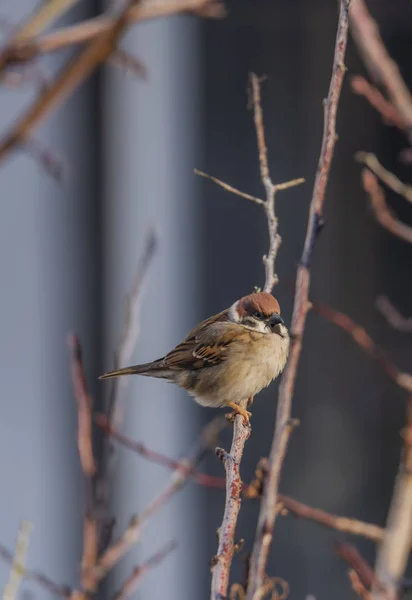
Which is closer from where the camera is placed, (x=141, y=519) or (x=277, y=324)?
(x=141, y=519)

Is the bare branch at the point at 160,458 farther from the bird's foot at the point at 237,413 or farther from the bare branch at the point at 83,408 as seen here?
the bird's foot at the point at 237,413

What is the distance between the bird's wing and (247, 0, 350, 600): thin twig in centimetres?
122

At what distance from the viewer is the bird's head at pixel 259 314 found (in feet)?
6.32

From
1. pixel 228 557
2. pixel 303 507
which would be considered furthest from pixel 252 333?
pixel 303 507

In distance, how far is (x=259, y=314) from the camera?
213cm

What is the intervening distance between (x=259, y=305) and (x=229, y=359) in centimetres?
45

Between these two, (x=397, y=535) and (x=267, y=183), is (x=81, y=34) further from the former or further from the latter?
(x=267, y=183)

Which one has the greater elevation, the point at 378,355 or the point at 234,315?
the point at 234,315

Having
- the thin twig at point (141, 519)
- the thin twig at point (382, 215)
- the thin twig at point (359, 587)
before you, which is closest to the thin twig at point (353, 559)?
the thin twig at point (359, 587)

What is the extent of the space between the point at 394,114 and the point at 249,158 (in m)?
4.68

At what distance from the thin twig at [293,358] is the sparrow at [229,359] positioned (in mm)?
841

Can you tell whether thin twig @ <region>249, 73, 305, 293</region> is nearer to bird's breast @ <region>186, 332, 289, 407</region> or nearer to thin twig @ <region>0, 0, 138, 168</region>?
bird's breast @ <region>186, 332, 289, 407</region>

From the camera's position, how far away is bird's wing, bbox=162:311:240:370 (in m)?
2.48

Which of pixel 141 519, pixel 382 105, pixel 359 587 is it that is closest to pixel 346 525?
pixel 359 587
